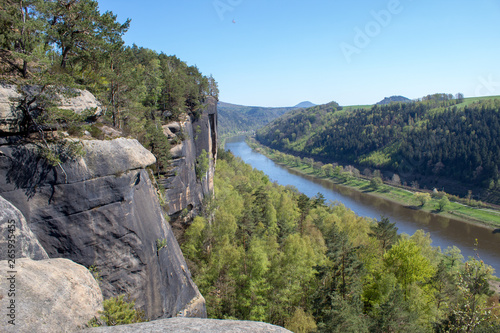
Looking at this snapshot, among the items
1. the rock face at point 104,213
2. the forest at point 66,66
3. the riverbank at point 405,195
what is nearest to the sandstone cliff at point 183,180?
the forest at point 66,66

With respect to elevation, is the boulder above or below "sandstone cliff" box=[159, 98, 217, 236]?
above

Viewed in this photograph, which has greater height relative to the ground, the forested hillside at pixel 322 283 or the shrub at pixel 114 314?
the shrub at pixel 114 314

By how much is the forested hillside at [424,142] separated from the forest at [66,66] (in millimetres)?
102751

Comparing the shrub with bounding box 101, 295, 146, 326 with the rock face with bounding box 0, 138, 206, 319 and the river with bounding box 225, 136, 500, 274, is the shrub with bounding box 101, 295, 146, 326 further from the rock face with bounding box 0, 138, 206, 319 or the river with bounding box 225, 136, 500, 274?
the river with bounding box 225, 136, 500, 274

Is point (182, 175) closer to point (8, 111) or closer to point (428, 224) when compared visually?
point (8, 111)

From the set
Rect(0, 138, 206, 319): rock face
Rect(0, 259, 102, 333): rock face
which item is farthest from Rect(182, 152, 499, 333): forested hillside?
Rect(0, 259, 102, 333): rock face

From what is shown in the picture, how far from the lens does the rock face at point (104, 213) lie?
8.80 metres

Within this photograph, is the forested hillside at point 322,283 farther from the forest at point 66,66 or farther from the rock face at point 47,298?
the rock face at point 47,298

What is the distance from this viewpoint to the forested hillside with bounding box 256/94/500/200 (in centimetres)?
9300

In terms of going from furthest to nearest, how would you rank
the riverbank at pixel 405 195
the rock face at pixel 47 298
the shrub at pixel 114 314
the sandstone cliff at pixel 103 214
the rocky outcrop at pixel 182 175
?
the riverbank at pixel 405 195, the rocky outcrop at pixel 182 175, the sandstone cliff at pixel 103 214, the shrub at pixel 114 314, the rock face at pixel 47 298

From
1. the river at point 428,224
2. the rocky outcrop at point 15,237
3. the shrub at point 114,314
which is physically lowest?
the river at point 428,224

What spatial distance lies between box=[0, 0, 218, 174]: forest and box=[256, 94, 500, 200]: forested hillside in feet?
337

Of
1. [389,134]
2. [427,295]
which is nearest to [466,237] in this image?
[427,295]

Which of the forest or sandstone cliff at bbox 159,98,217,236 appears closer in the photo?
the forest
